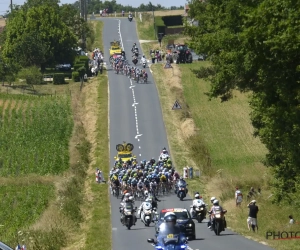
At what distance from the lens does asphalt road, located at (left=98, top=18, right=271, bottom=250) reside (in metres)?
32.1

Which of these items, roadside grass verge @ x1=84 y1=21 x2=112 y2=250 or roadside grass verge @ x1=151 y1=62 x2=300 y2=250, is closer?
roadside grass verge @ x1=84 y1=21 x2=112 y2=250

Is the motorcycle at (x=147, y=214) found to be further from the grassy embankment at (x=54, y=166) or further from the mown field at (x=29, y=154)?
the mown field at (x=29, y=154)

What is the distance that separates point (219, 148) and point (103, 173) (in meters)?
10.4

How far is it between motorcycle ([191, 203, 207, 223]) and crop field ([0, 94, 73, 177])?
21996mm

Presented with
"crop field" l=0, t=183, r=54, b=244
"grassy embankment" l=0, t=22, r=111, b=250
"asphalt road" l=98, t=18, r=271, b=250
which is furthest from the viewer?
"crop field" l=0, t=183, r=54, b=244

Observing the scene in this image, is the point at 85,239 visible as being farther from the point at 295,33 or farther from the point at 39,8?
the point at 39,8

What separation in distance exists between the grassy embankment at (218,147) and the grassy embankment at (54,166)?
17.7 ft

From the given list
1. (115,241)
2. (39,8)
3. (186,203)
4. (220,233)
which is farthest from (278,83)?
(39,8)

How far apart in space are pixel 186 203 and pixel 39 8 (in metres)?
60.7

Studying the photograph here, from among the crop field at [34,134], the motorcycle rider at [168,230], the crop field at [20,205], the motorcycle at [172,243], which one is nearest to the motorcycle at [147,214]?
the crop field at [20,205]

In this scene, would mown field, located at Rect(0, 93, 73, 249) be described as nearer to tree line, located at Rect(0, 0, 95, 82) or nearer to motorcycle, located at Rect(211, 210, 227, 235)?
motorcycle, located at Rect(211, 210, 227, 235)

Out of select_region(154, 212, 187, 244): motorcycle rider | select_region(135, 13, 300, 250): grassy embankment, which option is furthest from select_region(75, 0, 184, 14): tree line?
select_region(154, 212, 187, 244): motorcycle rider

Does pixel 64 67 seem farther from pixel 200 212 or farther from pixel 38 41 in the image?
pixel 200 212

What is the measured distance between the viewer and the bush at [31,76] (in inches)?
3381
